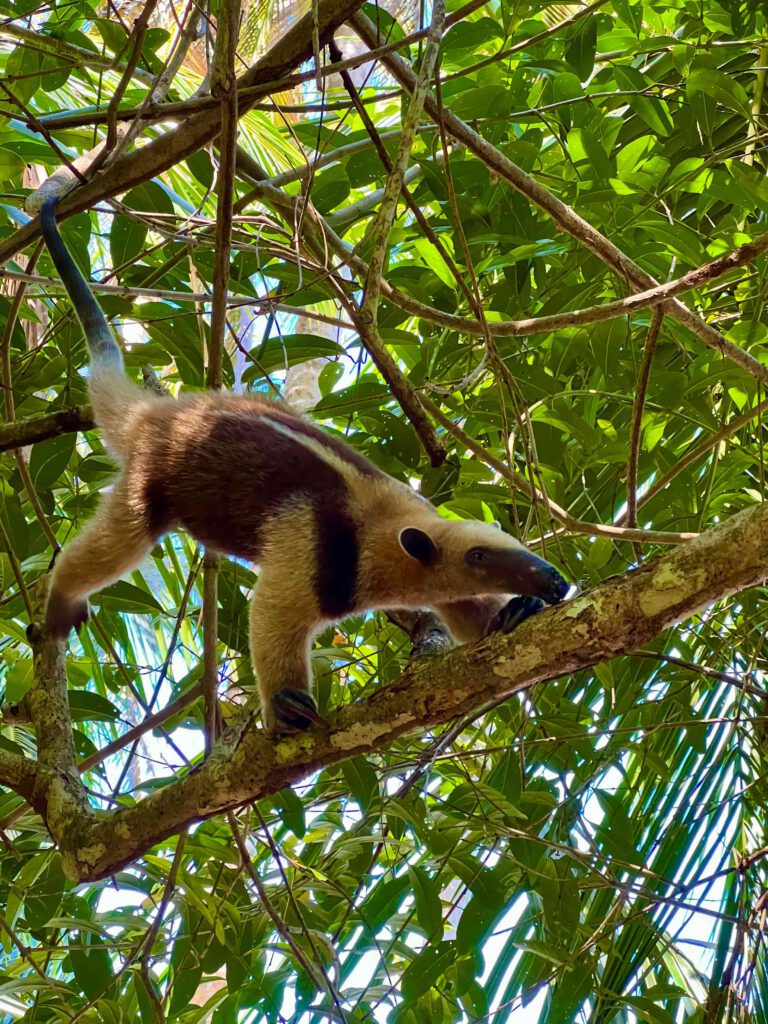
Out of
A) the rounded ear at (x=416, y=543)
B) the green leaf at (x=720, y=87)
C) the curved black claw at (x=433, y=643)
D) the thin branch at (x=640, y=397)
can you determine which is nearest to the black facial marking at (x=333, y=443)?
the rounded ear at (x=416, y=543)

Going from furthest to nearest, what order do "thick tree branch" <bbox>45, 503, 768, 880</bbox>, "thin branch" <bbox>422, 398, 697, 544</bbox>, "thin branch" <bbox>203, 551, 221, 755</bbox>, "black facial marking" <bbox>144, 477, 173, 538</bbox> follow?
"black facial marking" <bbox>144, 477, 173, 538</bbox>, "thin branch" <bbox>203, 551, 221, 755</bbox>, "thin branch" <bbox>422, 398, 697, 544</bbox>, "thick tree branch" <bbox>45, 503, 768, 880</bbox>

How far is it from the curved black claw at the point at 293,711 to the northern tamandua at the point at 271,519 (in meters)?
0.28

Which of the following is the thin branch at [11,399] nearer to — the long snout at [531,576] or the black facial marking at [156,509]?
the black facial marking at [156,509]

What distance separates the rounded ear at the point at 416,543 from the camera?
3283 millimetres

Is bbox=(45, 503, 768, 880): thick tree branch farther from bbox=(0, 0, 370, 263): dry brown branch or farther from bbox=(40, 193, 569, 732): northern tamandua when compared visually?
bbox=(0, 0, 370, 263): dry brown branch

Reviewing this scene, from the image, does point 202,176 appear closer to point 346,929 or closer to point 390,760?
point 390,760

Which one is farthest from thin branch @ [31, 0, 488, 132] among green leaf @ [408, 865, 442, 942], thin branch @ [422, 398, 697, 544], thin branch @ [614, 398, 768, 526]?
green leaf @ [408, 865, 442, 942]

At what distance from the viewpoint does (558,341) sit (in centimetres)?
332

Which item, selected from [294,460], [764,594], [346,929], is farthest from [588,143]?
[346,929]

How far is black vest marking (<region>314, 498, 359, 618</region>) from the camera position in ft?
10.8

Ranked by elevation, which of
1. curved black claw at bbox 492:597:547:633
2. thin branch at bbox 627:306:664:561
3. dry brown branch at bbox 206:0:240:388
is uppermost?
dry brown branch at bbox 206:0:240:388

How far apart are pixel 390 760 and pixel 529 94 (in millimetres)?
2232

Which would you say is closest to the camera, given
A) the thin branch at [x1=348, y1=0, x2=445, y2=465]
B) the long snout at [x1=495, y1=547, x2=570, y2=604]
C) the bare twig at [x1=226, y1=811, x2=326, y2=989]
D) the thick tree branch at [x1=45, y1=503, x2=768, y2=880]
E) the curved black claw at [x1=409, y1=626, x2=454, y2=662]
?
the thick tree branch at [x1=45, y1=503, x2=768, y2=880]

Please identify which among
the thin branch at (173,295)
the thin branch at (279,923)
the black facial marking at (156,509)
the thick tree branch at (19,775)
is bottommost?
the thin branch at (279,923)
